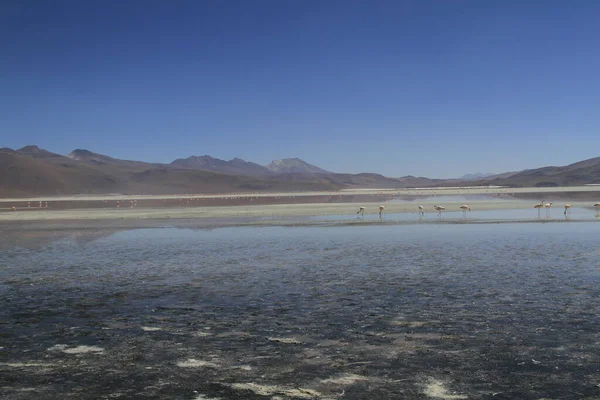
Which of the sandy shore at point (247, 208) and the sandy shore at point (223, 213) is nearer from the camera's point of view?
the sandy shore at point (223, 213)

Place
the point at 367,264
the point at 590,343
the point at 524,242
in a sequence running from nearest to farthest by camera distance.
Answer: the point at 590,343 → the point at 367,264 → the point at 524,242

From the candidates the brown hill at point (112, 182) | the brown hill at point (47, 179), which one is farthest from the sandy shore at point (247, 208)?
the brown hill at point (47, 179)

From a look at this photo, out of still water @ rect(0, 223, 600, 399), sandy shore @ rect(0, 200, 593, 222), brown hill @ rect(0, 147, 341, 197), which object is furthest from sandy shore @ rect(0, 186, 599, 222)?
brown hill @ rect(0, 147, 341, 197)

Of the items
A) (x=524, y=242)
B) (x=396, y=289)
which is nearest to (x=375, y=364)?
(x=396, y=289)

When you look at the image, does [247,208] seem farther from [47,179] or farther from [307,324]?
[47,179]

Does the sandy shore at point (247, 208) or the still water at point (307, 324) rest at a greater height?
the sandy shore at point (247, 208)

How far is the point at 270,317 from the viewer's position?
9.13 m

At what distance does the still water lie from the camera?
6016mm

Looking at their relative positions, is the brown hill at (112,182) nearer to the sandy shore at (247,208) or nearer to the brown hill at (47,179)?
the brown hill at (47,179)

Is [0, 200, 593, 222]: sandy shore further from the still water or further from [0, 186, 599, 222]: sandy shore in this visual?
the still water

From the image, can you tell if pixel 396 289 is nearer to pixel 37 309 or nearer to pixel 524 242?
pixel 37 309

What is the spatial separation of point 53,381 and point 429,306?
243 inches

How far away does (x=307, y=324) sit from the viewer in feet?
28.3

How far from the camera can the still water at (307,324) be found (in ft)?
19.7
